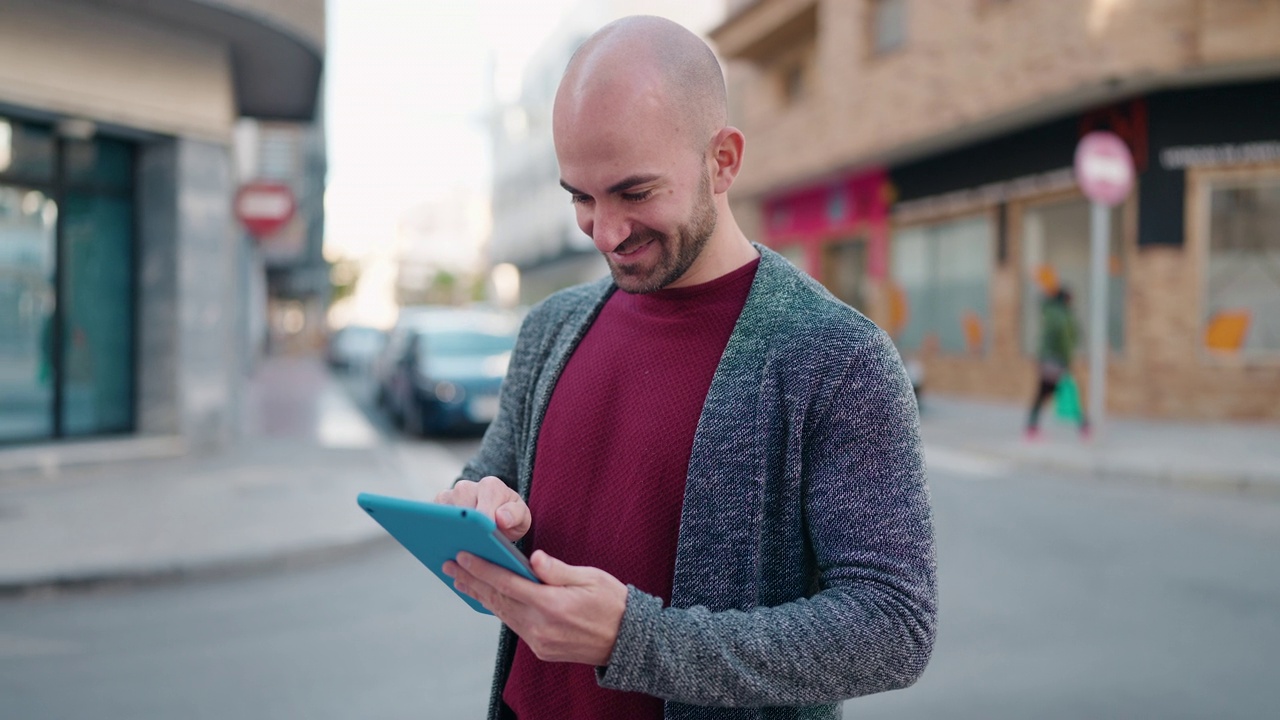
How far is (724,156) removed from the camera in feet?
4.71

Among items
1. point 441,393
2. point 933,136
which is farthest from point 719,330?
point 933,136

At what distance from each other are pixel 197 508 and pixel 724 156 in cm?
714

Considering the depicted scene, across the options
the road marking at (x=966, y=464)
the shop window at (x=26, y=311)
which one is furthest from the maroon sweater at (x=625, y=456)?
the shop window at (x=26, y=311)

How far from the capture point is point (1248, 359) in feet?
43.6

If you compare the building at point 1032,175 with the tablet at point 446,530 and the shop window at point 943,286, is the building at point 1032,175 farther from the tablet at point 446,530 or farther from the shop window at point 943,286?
the tablet at point 446,530

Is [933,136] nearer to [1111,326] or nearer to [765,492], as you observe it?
[1111,326]

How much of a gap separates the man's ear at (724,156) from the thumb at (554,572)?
1.94 feet

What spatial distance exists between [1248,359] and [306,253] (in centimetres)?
3695

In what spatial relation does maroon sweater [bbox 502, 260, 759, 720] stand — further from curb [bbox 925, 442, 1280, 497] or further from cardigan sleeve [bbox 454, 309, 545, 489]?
curb [bbox 925, 442, 1280, 497]

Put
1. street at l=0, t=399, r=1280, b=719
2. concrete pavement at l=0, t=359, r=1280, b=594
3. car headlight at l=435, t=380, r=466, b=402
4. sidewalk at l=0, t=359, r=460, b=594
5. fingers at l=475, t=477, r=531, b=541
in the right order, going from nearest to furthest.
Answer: fingers at l=475, t=477, r=531, b=541
street at l=0, t=399, r=1280, b=719
sidewalk at l=0, t=359, r=460, b=594
concrete pavement at l=0, t=359, r=1280, b=594
car headlight at l=435, t=380, r=466, b=402

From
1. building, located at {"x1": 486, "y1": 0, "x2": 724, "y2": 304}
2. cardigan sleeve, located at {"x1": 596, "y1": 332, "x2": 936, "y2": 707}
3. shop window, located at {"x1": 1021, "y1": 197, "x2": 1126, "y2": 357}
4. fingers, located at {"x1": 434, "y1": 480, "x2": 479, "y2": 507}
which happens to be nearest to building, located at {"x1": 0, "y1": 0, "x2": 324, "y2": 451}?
fingers, located at {"x1": 434, "y1": 480, "x2": 479, "y2": 507}

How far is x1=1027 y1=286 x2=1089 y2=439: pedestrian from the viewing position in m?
11.4

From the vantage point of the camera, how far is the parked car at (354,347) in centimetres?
3056

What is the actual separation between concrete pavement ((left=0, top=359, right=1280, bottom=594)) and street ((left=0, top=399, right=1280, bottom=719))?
0.28 m
